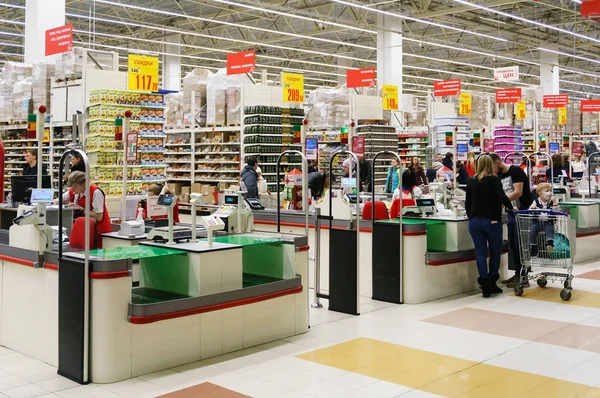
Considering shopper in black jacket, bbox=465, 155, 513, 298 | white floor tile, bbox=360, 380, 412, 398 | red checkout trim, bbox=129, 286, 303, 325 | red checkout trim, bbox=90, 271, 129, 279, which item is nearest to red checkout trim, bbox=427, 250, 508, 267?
shopper in black jacket, bbox=465, 155, 513, 298

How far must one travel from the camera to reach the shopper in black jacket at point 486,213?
23.8ft

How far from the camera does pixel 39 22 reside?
1309 cm

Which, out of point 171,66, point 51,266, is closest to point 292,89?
point 51,266

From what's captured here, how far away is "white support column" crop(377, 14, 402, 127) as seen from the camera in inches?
808

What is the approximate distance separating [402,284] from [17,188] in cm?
430

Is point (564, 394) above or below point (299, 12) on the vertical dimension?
below

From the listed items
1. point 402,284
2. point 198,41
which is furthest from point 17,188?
point 198,41

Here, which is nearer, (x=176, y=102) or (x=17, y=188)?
(x=17, y=188)

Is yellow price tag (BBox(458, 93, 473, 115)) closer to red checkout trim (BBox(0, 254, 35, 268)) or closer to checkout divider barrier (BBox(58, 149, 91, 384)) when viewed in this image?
red checkout trim (BBox(0, 254, 35, 268))

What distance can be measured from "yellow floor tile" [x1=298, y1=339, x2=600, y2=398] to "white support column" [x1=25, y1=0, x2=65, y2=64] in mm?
10206

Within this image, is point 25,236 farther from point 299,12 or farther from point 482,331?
point 299,12

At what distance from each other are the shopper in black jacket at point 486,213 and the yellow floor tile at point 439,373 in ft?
7.42

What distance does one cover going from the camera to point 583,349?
5426mm

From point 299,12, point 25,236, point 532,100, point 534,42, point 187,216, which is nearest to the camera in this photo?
point 25,236
